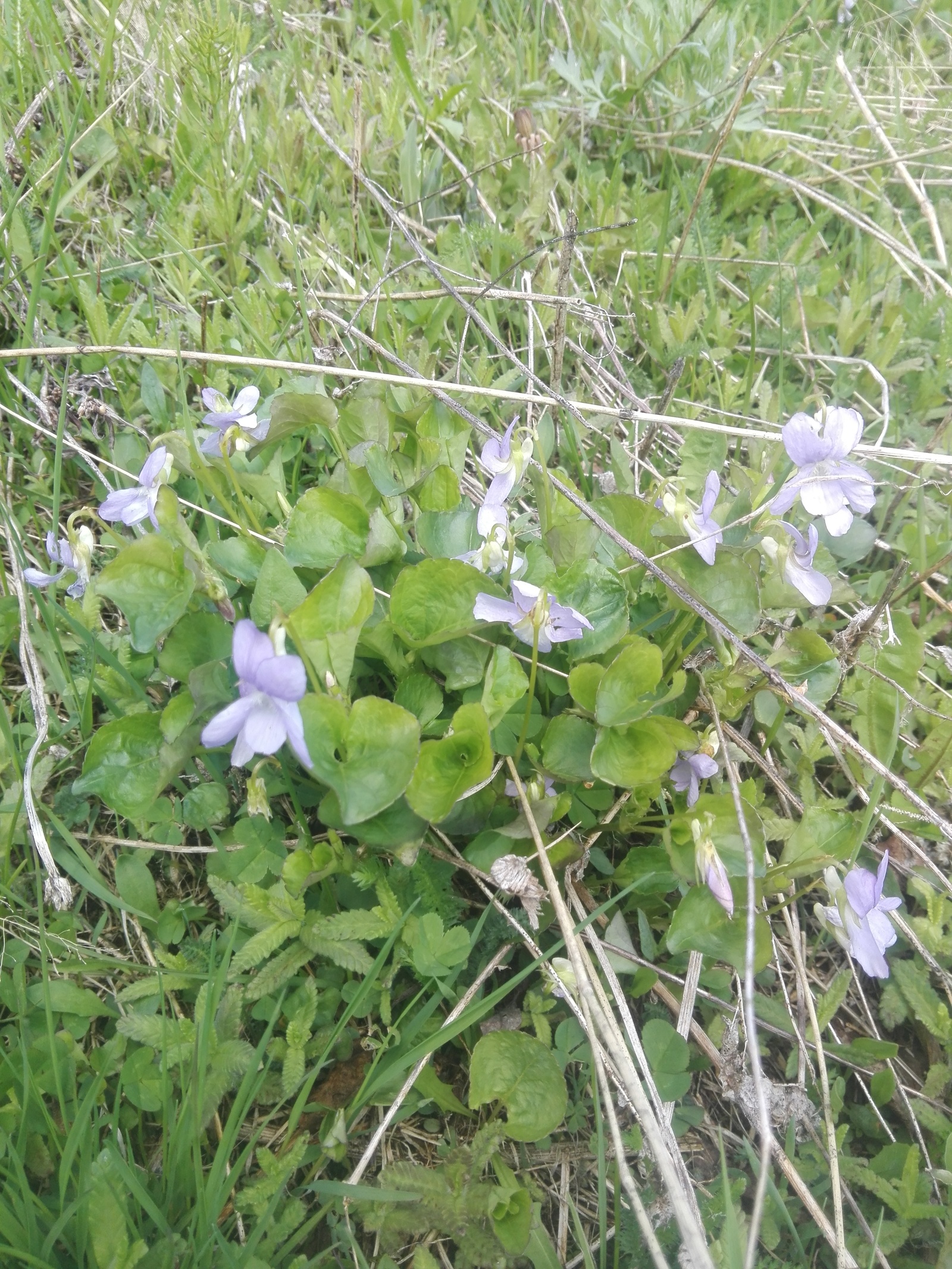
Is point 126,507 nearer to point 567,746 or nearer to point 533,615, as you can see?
point 533,615

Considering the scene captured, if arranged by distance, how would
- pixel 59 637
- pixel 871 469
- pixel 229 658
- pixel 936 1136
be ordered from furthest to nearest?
pixel 871 469, pixel 59 637, pixel 936 1136, pixel 229 658


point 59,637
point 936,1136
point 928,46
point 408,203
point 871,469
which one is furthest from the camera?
point 928,46

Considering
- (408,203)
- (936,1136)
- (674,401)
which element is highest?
(408,203)

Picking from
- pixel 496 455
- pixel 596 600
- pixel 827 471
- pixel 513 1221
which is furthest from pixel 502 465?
pixel 513 1221

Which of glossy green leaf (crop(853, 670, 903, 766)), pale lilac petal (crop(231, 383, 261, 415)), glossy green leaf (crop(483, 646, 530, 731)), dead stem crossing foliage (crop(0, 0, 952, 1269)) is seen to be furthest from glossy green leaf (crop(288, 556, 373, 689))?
glossy green leaf (crop(853, 670, 903, 766))

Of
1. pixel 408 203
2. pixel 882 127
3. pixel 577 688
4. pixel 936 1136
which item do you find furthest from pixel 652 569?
pixel 882 127

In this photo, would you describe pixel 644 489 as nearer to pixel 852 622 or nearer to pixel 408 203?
pixel 852 622
